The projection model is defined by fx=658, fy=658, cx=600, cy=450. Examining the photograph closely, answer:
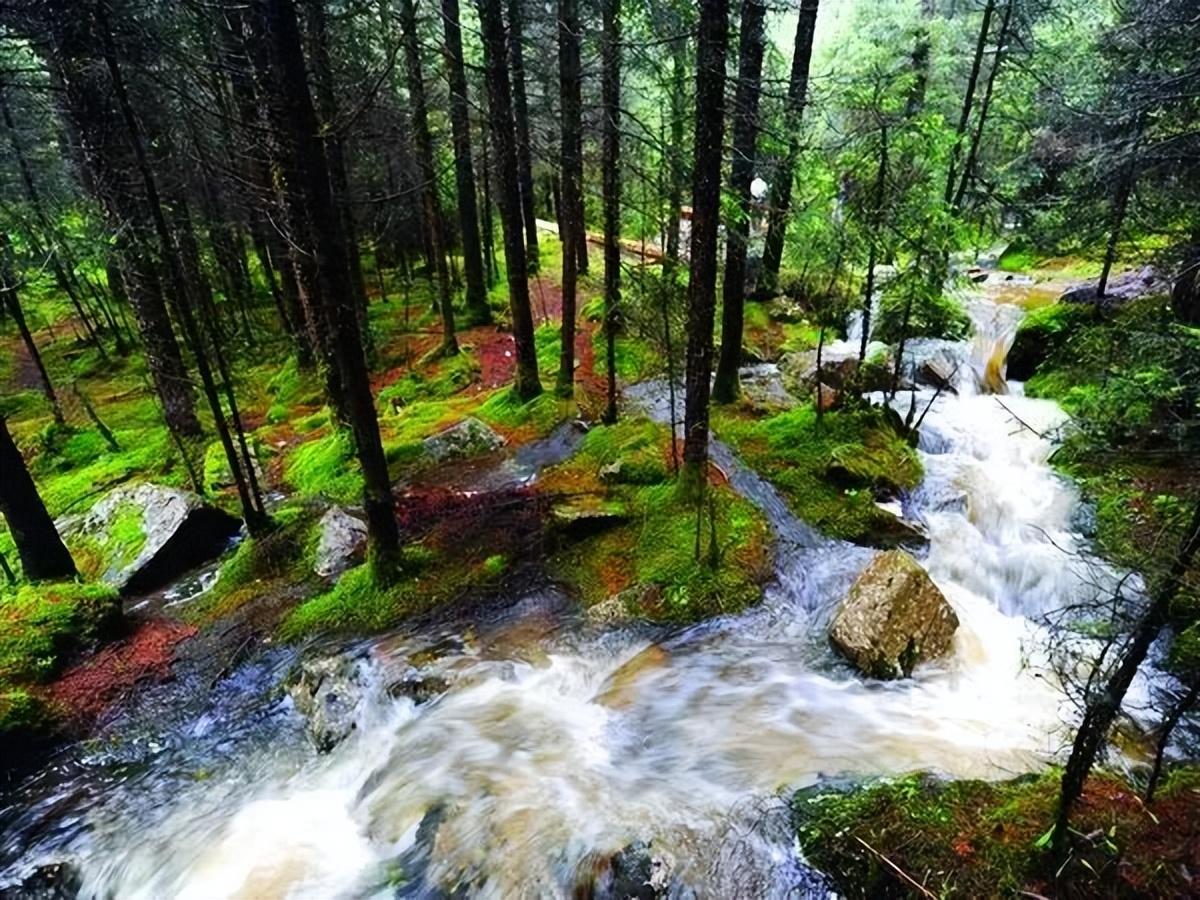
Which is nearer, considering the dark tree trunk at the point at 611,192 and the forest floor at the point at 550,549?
the forest floor at the point at 550,549

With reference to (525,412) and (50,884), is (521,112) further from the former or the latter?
(50,884)

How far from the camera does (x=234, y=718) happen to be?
6895mm

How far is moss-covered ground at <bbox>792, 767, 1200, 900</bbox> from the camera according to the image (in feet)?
12.6

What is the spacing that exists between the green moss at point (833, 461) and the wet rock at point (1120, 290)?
26.5 feet

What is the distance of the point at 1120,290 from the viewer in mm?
15789

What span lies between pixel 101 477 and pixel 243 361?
25.5ft

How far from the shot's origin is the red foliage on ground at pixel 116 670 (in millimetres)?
6961

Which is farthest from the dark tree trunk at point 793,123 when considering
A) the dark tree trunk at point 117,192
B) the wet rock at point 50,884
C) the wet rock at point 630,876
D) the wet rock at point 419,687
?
the wet rock at point 50,884

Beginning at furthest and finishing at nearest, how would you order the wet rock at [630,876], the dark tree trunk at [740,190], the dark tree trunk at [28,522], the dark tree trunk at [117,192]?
the dark tree trunk at [740,190]
the dark tree trunk at [28,522]
the dark tree trunk at [117,192]
the wet rock at [630,876]

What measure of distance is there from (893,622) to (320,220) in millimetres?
7063

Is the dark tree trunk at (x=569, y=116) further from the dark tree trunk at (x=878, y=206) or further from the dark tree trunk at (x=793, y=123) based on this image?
the dark tree trunk at (x=878, y=206)

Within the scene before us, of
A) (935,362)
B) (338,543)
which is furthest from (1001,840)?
(935,362)

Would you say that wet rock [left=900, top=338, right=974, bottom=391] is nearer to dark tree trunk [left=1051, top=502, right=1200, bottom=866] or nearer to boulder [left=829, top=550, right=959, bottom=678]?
boulder [left=829, top=550, right=959, bottom=678]

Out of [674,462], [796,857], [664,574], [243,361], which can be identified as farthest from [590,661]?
[243,361]
